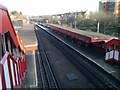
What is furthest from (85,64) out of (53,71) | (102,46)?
(102,46)

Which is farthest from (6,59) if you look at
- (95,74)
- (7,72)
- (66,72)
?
(66,72)

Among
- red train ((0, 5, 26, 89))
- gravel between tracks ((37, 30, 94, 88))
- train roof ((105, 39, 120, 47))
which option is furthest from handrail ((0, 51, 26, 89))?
train roof ((105, 39, 120, 47))

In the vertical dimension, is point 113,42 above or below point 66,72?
above

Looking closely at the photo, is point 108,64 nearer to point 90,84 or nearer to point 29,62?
point 90,84

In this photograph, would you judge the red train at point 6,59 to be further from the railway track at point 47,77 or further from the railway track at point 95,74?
the railway track at point 95,74

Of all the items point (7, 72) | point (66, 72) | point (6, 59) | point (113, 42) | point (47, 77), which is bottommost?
point (66, 72)

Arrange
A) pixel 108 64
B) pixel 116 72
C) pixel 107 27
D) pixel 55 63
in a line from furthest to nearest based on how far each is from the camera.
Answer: pixel 107 27 → pixel 55 63 → pixel 108 64 → pixel 116 72

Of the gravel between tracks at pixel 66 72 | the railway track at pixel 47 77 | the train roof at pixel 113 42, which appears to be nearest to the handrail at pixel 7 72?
the railway track at pixel 47 77

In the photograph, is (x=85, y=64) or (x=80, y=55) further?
(x=80, y=55)

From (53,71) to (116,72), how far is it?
14.9 ft

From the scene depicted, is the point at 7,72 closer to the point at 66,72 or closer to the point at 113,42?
the point at 66,72

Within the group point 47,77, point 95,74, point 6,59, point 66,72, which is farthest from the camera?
point 66,72

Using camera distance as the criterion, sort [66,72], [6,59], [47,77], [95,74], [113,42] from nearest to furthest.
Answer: [6,59]
[47,77]
[95,74]
[66,72]
[113,42]

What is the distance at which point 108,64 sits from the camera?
682 inches
